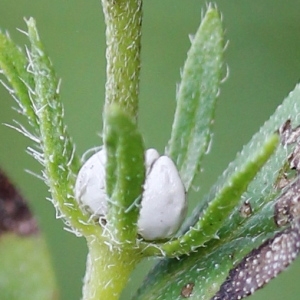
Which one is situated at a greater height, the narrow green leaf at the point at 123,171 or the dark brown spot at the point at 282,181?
the narrow green leaf at the point at 123,171

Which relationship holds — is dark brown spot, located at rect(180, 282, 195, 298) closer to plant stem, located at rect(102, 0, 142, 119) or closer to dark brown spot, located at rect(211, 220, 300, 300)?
dark brown spot, located at rect(211, 220, 300, 300)

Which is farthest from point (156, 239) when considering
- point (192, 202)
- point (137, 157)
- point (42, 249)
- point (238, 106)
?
point (238, 106)

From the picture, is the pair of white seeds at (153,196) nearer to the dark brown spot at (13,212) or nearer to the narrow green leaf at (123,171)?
the narrow green leaf at (123,171)

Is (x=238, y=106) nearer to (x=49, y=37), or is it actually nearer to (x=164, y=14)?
(x=164, y=14)

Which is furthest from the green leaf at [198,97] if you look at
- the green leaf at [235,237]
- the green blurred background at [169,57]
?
the green blurred background at [169,57]

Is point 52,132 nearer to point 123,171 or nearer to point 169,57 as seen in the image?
point 123,171

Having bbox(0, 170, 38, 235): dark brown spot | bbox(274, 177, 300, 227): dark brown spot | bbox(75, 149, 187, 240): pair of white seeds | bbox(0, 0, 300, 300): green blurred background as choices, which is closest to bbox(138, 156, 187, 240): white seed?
bbox(75, 149, 187, 240): pair of white seeds

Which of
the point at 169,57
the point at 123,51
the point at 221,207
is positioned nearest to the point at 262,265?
the point at 221,207
